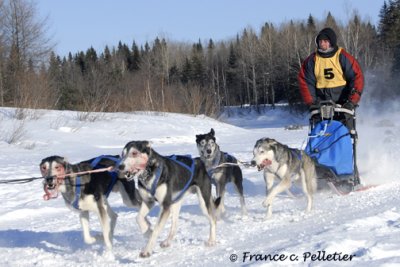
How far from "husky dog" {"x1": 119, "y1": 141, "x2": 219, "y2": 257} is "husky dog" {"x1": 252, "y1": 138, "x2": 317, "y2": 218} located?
3.37ft

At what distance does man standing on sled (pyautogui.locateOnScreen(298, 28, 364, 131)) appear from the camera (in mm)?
6945

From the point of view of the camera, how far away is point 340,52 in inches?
276

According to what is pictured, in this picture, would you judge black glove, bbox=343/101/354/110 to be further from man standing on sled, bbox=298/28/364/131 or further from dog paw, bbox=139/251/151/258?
dog paw, bbox=139/251/151/258

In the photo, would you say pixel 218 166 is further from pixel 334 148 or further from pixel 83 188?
pixel 83 188

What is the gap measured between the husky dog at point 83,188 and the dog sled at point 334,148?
114 inches

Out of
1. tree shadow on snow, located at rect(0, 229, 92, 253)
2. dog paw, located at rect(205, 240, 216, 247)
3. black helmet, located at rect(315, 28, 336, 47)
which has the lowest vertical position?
tree shadow on snow, located at rect(0, 229, 92, 253)

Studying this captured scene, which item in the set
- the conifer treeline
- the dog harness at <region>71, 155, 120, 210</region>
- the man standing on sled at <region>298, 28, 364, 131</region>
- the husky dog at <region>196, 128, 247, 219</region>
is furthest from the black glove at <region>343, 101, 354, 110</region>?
the conifer treeline

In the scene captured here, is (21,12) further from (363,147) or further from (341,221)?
(341,221)

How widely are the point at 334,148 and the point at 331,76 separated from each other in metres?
1.05

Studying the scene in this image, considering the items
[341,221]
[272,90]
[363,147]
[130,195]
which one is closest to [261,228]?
[341,221]

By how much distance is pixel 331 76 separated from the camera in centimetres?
711

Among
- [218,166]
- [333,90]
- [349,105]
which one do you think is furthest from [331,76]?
[218,166]

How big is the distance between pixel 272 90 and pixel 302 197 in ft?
156

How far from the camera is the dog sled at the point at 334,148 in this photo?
263 inches
